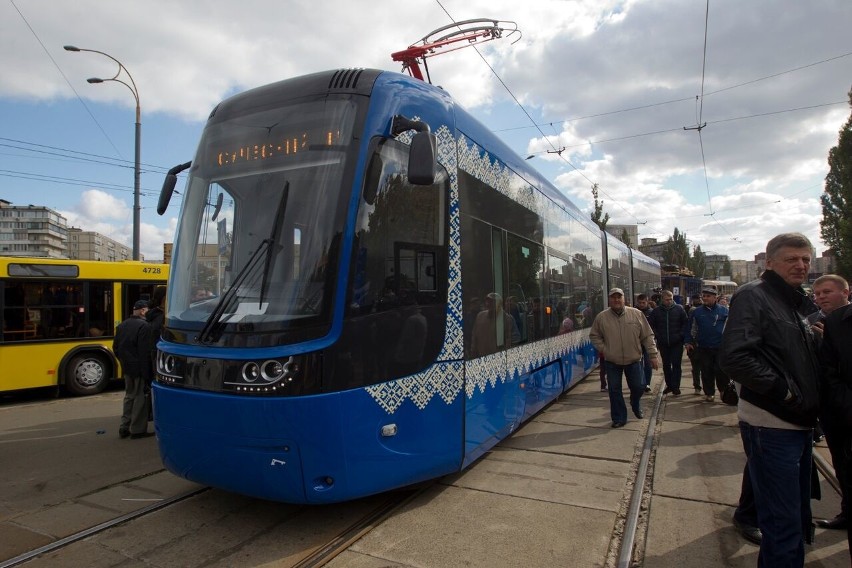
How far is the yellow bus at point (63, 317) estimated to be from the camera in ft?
32.8

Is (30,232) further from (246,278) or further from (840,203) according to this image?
(246,278)

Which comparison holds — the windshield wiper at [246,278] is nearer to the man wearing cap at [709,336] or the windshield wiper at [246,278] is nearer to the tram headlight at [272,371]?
the tram headlight at [272,371]

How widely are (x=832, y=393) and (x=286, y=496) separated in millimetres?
3251

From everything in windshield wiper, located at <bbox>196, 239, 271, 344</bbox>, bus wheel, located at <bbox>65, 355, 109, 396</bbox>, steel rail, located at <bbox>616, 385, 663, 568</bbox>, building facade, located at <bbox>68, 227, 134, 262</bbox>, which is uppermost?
building facade, located at <bbox>68, 227, 134, 262</bbox>

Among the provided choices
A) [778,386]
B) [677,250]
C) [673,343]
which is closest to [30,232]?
[677,250]

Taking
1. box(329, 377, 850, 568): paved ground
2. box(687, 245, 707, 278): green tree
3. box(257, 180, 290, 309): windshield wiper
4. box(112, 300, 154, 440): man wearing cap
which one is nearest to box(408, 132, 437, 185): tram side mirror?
box(257, 180, 290, 309): windshield wiper

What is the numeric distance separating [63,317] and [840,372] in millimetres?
12095

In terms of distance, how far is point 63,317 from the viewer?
10680mm

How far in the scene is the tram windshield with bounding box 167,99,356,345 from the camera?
368cm

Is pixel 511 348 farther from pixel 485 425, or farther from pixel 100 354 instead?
pixel 100 354

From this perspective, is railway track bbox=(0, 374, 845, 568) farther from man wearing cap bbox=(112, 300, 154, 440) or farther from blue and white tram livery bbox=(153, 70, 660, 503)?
man wearing cap bbox=(112, 300, 154, 440)

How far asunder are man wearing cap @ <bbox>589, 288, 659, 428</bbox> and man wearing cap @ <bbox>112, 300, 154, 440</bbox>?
232 inches

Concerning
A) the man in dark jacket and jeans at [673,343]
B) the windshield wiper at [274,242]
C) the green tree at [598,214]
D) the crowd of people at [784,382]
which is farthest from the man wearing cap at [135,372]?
the green tree at [598,214]

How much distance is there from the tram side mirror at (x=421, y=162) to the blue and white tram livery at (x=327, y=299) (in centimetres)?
1
